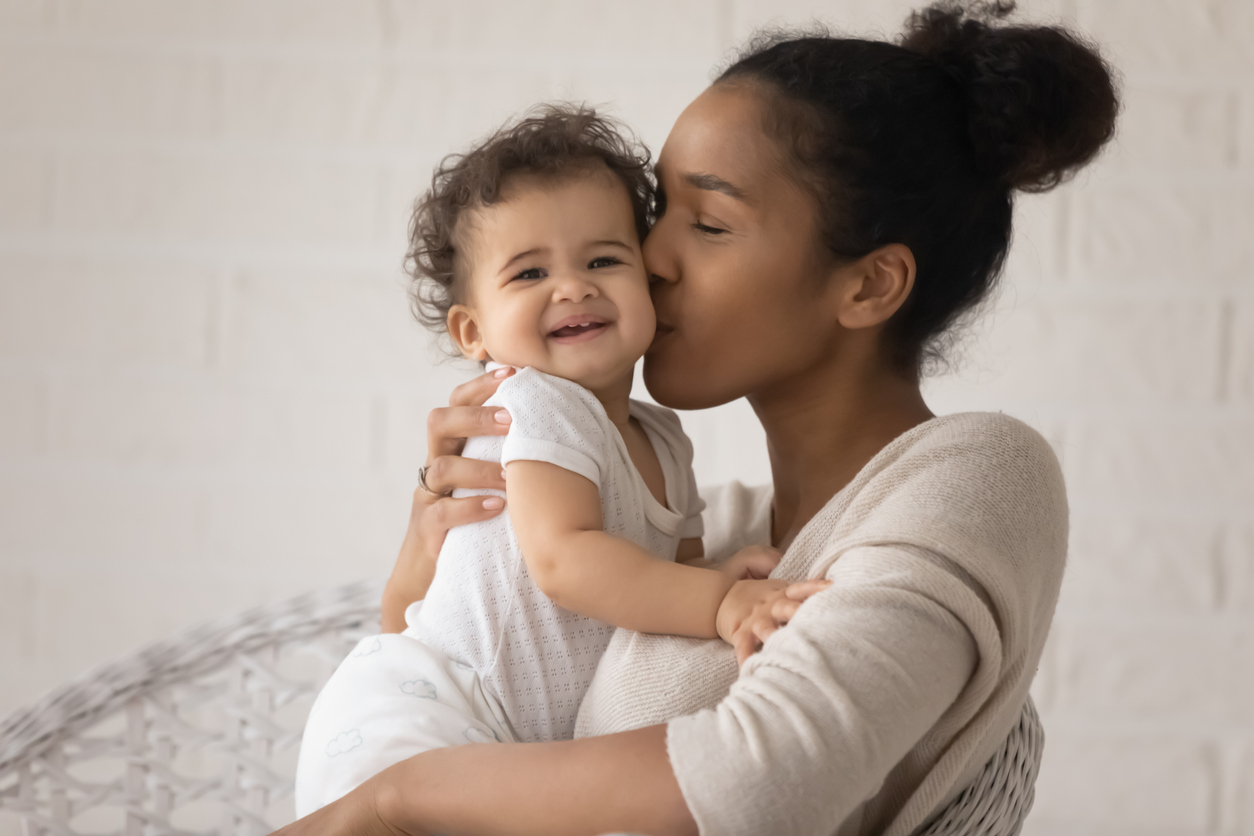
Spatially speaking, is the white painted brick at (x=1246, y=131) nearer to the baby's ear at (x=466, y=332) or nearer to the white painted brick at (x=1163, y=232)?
the white painted brick at (x=1163, y=232)

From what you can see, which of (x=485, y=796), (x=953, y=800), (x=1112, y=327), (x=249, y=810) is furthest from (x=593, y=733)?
(x=1112, y=327)

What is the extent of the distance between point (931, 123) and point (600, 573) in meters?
0.60

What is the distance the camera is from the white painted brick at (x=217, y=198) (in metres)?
1.96

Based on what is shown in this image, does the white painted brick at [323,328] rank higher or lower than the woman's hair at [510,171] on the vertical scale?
lower

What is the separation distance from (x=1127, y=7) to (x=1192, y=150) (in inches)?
Answer: 9.9

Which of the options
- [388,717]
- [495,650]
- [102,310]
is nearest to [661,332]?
[495,650]

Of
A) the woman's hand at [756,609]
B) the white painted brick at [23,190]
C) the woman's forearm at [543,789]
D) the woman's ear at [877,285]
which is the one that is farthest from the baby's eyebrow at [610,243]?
the white painted brick at [23,190]

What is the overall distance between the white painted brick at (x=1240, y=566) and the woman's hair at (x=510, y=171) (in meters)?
1.16

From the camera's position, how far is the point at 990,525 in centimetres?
93

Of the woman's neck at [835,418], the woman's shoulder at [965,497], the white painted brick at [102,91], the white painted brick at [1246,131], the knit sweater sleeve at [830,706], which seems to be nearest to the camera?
the knit sweater sleeve at [830,706]

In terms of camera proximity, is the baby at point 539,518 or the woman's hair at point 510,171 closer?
the baby at point 539,518

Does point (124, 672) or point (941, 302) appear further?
point (124, 672)

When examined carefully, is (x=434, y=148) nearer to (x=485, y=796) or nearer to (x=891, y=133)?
(x=891, y=133)

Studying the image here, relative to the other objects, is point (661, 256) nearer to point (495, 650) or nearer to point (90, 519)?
point (495, 650)
